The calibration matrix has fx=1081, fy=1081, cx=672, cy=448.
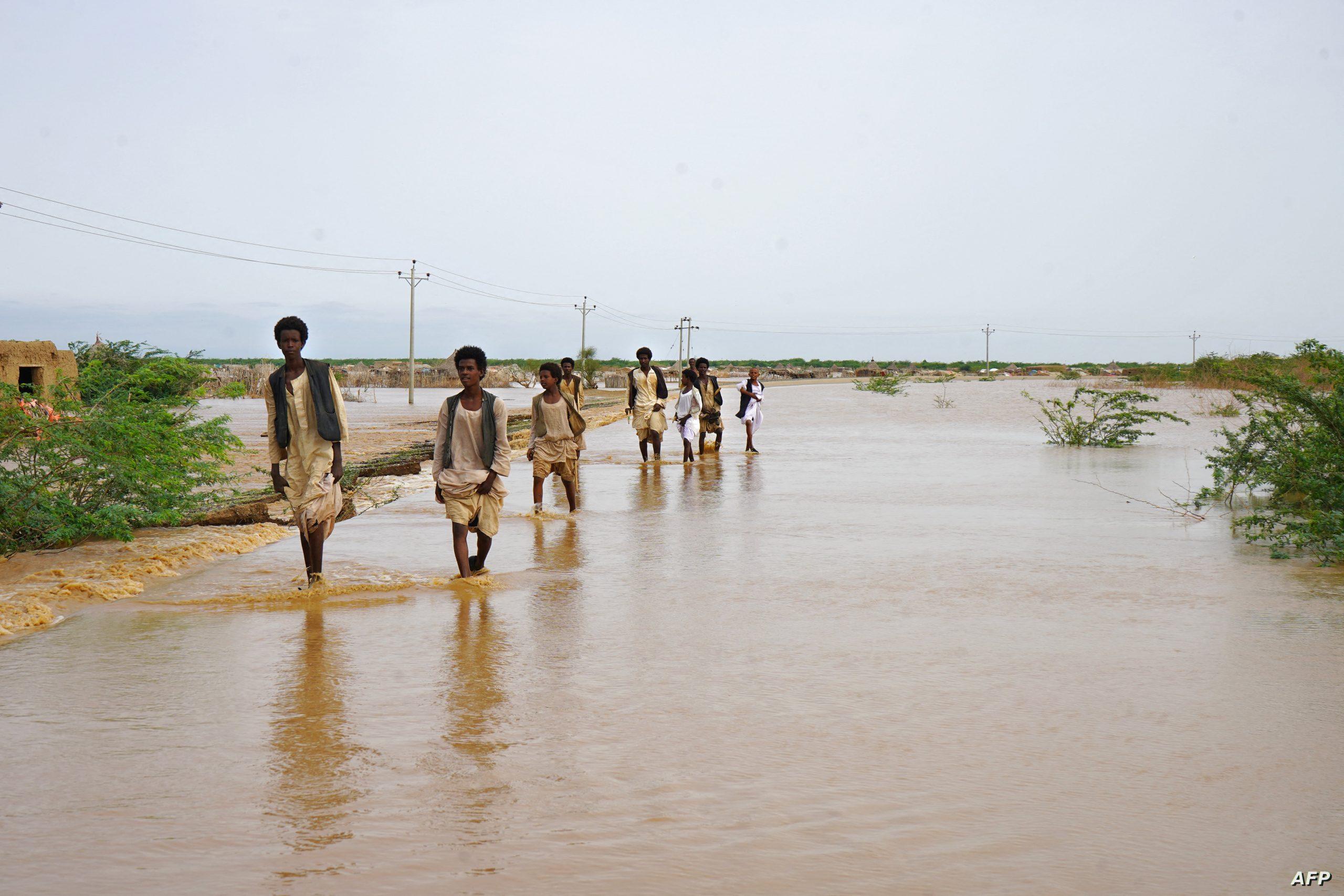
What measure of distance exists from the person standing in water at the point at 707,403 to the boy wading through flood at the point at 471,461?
34.9ft

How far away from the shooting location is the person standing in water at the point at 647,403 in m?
16.6

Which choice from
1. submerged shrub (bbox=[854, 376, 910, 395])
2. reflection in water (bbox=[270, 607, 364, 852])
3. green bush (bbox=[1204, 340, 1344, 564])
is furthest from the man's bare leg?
submerged shrub (bbox=[854, 376, 910, 395])

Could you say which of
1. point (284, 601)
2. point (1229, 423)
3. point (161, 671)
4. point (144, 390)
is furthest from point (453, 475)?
point (1229, 423)

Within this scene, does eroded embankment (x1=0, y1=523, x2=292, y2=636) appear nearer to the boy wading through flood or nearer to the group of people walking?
the group of people walking

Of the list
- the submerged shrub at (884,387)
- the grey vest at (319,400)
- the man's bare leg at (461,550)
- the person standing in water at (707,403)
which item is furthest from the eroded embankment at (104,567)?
the submerged shrub at (884,387)

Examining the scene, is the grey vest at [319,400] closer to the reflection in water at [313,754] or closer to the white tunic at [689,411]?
the reflection in water at [313,754]

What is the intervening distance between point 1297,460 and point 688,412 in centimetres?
958

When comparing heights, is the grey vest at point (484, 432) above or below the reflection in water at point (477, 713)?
above

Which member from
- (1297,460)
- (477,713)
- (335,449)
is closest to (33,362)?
(335,449)

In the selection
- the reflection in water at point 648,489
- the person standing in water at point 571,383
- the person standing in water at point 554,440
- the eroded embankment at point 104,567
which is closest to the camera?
the eroded embankment at point 104,567

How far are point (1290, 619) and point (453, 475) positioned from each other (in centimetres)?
585

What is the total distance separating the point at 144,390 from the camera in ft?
35.4

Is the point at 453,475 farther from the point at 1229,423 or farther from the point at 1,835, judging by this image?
the point at 1229,423

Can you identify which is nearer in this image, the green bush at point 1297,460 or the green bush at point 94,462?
the green bush at point 94,462
